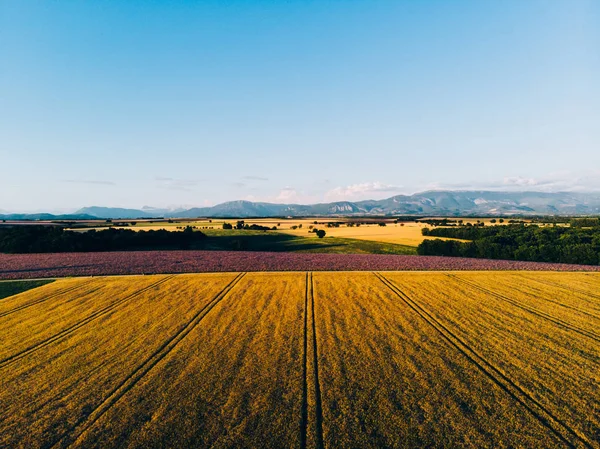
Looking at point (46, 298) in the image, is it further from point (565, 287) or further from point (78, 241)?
point (565, 287)

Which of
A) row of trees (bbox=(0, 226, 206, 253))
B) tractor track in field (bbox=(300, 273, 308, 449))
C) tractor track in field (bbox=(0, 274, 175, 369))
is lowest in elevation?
tractor track in field (bbox=(300, 273, 308, 449))

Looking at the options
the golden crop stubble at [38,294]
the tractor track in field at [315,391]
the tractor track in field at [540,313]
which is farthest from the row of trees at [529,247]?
the golden crop stubble at [38,294]

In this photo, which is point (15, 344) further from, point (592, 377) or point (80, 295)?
point (592, 377)

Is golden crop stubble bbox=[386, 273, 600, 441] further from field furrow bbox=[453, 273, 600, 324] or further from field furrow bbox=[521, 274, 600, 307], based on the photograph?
field furrow bbox=[521, 274, 600, 307]

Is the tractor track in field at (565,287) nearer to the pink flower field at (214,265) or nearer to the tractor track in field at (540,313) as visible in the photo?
the pink flower field at (214,265)

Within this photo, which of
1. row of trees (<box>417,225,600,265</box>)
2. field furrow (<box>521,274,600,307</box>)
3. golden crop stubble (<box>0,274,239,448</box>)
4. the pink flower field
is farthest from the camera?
row of trees (<box>417,225,600,265</box>)

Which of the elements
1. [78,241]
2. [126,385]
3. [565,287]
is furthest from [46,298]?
[565,287]

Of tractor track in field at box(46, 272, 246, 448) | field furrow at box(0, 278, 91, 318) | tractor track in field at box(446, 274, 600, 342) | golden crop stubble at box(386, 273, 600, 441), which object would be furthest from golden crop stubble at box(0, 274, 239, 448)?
tractor track in field at box(446, 274, 600, 342)
